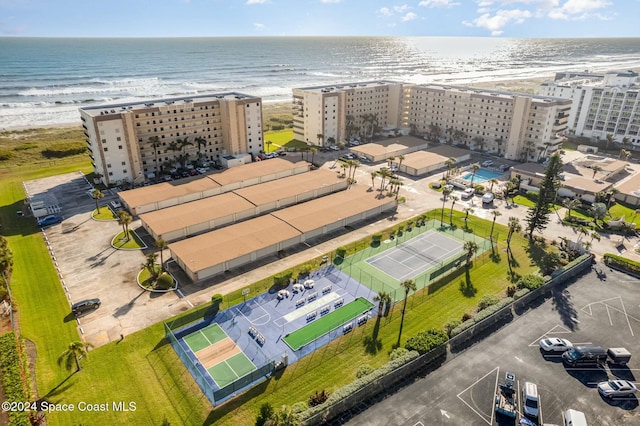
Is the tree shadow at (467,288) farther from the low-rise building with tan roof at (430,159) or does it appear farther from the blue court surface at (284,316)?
the low-rise building with tan roof at (430,159)

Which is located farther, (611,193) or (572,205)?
(611,193)

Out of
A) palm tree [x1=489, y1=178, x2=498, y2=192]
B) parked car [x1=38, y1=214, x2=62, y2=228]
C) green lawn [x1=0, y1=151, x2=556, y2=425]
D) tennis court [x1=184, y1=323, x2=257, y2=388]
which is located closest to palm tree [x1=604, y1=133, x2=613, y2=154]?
palm tree [x1=489, y1=178, x2=498, y2=192]

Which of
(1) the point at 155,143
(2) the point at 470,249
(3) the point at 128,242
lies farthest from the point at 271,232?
(1) the point at 155,143

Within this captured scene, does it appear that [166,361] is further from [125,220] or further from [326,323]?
[125,220]

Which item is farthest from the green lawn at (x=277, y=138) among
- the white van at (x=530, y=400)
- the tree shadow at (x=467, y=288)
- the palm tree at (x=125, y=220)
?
the white van at (x=530, y=400)

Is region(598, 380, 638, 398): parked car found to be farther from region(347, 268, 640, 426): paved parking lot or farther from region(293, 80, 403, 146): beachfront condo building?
region(293, 80, 403, 146): beachfront condo building

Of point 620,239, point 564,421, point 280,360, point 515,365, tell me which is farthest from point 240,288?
point 620,239

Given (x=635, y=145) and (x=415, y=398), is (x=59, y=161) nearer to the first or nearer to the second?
(x=415, y=398)

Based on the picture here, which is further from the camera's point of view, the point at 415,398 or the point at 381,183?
the point at 381,183
